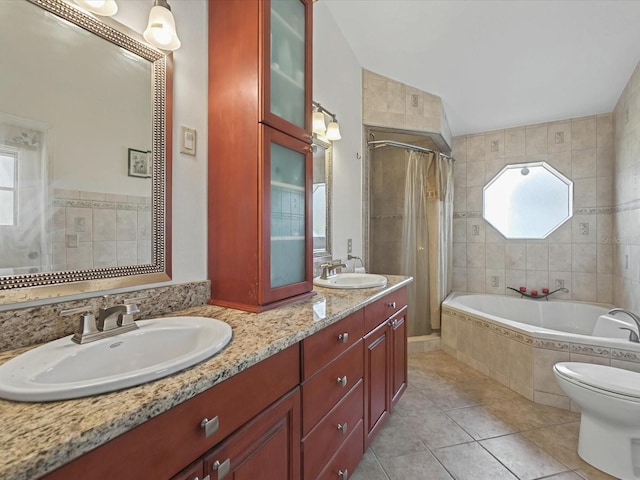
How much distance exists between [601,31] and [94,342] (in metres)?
3.20

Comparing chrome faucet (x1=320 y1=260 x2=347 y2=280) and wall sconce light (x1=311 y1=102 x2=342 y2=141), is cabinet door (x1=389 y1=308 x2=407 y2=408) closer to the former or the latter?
chrome faucet (x1=320 y1=260 x2=347 y2=280)

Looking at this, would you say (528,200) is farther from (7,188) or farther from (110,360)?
(7,188)

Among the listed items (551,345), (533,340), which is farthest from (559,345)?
(533,340)

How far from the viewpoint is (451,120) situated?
3.42 meters

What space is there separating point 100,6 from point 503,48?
2.53 m

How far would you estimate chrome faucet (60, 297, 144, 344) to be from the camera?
0.80 m

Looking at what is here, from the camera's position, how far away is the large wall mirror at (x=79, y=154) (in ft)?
2.62

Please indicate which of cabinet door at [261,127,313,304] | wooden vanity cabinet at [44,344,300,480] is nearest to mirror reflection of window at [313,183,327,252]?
cabinet door at [261,127,313,304]

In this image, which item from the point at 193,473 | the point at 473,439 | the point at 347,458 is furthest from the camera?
the point at 473,439

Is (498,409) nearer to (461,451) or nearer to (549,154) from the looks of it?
(461,451)

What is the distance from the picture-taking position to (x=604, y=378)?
1.59m

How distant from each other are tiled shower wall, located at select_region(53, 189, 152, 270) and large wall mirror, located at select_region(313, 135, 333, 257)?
1.16m

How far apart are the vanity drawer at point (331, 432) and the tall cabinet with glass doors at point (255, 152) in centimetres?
48

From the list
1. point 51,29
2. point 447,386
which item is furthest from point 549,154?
point 51,29
